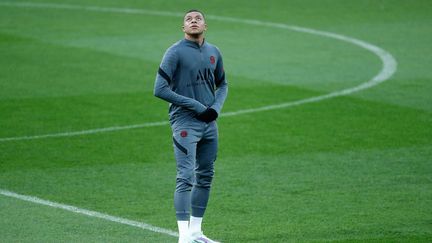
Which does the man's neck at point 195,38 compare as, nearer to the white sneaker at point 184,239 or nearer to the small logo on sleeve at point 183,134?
the small logo on sleeve at point 183,134

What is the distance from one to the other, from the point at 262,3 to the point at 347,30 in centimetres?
527

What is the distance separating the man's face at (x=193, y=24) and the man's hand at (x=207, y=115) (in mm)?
733

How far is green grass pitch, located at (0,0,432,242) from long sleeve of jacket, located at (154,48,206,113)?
4.48 ft

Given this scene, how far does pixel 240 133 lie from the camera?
1541 cm

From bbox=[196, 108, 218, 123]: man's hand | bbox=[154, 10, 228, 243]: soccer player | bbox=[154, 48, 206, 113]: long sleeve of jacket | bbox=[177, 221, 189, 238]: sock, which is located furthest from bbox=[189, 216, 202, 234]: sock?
bbox=[154, 48, 206, 113]: long sleeve of jacket

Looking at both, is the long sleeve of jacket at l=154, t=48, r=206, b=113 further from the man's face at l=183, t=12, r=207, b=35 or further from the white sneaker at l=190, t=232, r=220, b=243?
Answer: the white sneaker at l=190, t=232, r=220, b=243

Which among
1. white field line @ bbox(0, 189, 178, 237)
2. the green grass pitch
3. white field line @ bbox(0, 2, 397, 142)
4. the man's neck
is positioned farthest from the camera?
white field line @ bbox(0, 2, 397, 142)

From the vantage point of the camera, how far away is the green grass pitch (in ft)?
36.3

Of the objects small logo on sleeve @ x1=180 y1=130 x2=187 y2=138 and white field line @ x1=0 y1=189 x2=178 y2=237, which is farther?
white field line @ x1=0 y1=189 x2=178 y2=237

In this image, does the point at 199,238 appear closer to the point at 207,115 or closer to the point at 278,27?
the point at 207,115

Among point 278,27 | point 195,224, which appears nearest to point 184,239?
point 195,224

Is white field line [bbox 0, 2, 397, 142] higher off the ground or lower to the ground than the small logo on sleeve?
lower

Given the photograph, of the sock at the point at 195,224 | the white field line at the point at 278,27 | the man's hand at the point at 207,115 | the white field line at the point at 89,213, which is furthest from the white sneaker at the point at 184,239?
the white field line at the point at 278,27

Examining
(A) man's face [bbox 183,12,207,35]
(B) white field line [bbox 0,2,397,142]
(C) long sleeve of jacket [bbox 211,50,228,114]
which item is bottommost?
(B) white field line [bbox 0,2,397,142]
